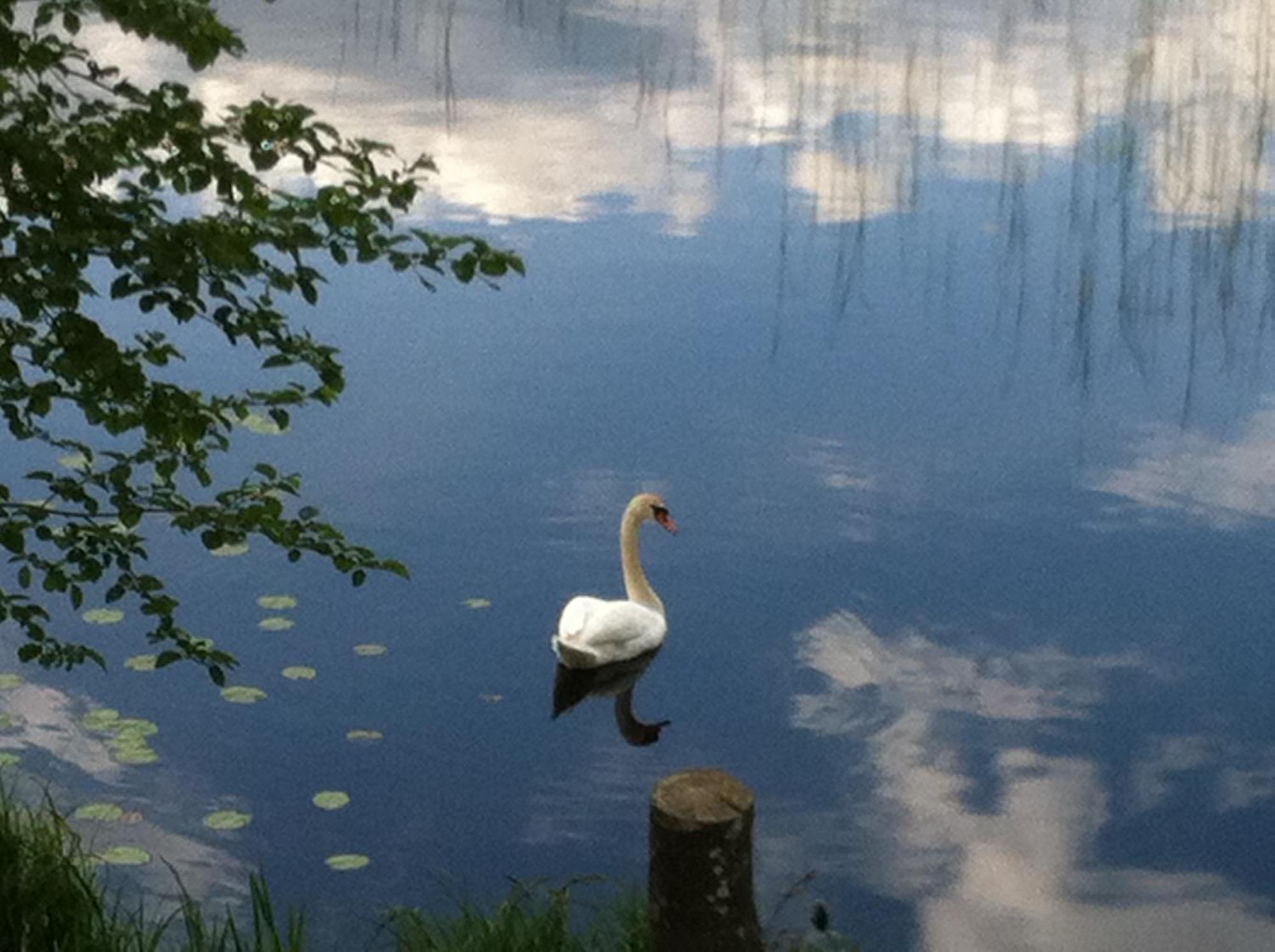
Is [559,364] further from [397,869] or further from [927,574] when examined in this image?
[397,869]

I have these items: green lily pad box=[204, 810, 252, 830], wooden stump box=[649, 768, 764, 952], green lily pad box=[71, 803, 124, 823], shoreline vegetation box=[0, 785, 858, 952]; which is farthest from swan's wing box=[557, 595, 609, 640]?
wooden stump box=[649, 768, 764, 952]

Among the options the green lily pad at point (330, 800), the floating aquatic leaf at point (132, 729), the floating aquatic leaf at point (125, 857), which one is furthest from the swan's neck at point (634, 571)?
the floating aquatic leaf at point (125, 857)

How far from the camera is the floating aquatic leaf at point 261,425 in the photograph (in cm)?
780

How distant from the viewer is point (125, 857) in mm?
5160

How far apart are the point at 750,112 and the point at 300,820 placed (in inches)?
363

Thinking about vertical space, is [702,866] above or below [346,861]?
above

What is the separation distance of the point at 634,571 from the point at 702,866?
4045 mm

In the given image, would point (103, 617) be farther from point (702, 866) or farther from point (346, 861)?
point (702, 866)

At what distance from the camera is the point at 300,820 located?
5.54m

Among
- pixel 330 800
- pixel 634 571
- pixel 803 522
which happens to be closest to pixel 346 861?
pixel 330 800

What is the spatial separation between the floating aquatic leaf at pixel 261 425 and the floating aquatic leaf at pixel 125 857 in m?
2.55

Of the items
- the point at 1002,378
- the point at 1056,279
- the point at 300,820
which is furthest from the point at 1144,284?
the point at 300,820

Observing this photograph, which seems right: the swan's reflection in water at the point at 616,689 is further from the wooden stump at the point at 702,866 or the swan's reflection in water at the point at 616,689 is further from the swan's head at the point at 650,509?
the wooden stump at the point at 702,866

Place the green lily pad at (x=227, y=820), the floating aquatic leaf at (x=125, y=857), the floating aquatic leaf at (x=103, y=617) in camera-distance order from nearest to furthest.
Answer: the floating aquatic leaf at (x=125, y=857), the green lily pad at (x=227, y=820), the floating aquatic leaf at (x=103, y=617)
